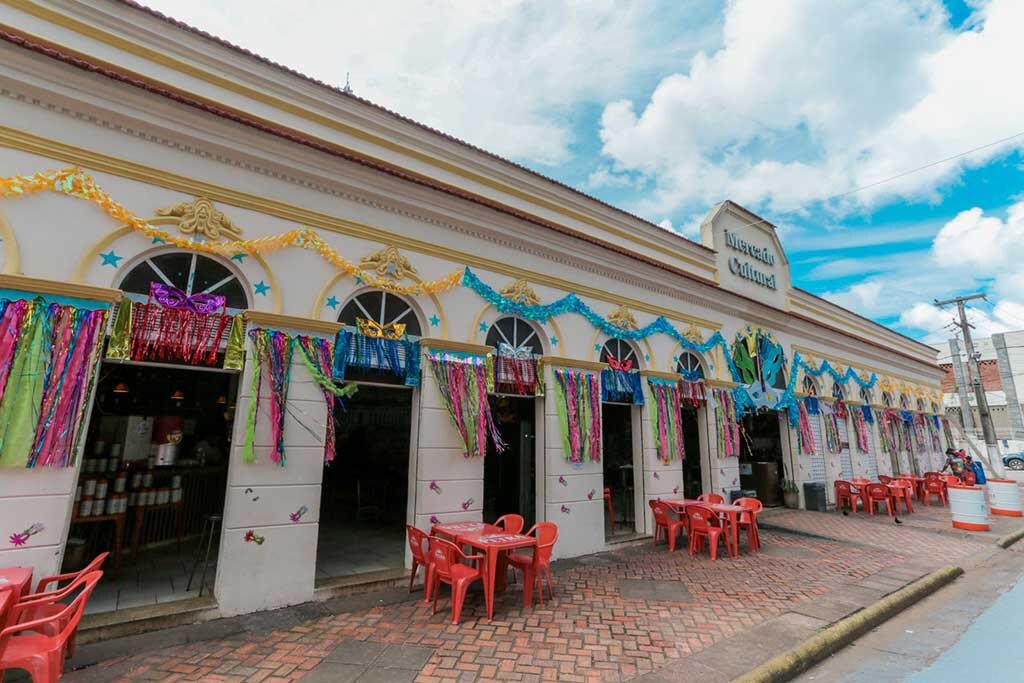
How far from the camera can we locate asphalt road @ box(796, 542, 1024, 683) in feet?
13.2

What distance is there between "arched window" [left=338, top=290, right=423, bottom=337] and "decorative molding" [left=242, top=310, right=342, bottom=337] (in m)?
0.22

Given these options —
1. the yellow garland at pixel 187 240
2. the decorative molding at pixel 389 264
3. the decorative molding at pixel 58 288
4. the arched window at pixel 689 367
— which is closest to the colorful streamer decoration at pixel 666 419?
the arched window at pixel 689 367

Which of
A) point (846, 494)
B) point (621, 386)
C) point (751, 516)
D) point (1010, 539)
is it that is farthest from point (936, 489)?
point (621, 386)

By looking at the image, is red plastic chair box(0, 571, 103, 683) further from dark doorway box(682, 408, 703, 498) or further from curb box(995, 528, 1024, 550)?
curb box(995, 528, 1024, 550)

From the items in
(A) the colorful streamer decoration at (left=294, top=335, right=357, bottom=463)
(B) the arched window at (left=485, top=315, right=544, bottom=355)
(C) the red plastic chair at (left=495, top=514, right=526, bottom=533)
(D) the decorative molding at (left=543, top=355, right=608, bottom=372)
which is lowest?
(C) the red plastic chair at (left=495, top=514, right=526, bottom=533)

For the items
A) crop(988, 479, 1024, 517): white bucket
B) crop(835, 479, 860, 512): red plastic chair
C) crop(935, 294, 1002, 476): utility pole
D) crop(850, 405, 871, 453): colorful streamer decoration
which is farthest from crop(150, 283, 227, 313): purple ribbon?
crop(935, 294, 1002, 476): utility pole

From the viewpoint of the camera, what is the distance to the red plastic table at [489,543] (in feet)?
16.5

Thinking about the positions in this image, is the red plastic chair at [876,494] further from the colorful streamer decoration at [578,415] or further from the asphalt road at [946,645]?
the colorful streamer decoration at [578,415]

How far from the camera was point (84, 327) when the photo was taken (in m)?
4.64

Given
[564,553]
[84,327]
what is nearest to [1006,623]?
[564,553]

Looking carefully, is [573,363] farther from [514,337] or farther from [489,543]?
[489,543]

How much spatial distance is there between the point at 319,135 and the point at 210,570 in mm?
6163

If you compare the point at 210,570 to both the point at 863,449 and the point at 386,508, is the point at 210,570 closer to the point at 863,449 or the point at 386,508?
the point at 386,508

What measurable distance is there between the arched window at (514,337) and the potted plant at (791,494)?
928cm
